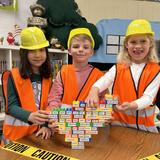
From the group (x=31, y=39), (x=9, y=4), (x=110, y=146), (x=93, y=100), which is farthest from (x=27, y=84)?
(x=9, y=4)

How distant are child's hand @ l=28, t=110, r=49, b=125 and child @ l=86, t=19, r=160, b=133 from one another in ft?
1.02

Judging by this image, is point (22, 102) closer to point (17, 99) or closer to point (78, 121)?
point (17, 99)

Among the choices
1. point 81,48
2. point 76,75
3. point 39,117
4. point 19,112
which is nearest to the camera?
point 39,117

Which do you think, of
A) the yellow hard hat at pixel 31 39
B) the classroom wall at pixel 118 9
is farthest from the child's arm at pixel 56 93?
the classroom wall at pixel 118 9

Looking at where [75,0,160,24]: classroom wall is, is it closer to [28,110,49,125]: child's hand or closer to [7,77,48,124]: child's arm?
[7,77,48,124]: child's arm

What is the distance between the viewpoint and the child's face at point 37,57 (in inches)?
55.6

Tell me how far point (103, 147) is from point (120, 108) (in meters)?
0.19

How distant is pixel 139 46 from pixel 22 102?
0.69 metres

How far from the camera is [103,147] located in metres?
1.13

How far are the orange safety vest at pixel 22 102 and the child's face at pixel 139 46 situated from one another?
1.63 ft

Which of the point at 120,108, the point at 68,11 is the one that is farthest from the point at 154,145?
the point at 68,11

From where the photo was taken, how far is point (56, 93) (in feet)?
4.85

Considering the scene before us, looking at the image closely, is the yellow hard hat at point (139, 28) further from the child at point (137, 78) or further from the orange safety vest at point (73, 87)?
the orange safety vest at point (73, 87)

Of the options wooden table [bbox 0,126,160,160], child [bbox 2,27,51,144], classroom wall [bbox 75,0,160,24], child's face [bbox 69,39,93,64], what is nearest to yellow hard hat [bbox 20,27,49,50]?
child [bbox 2,27,51,144]
